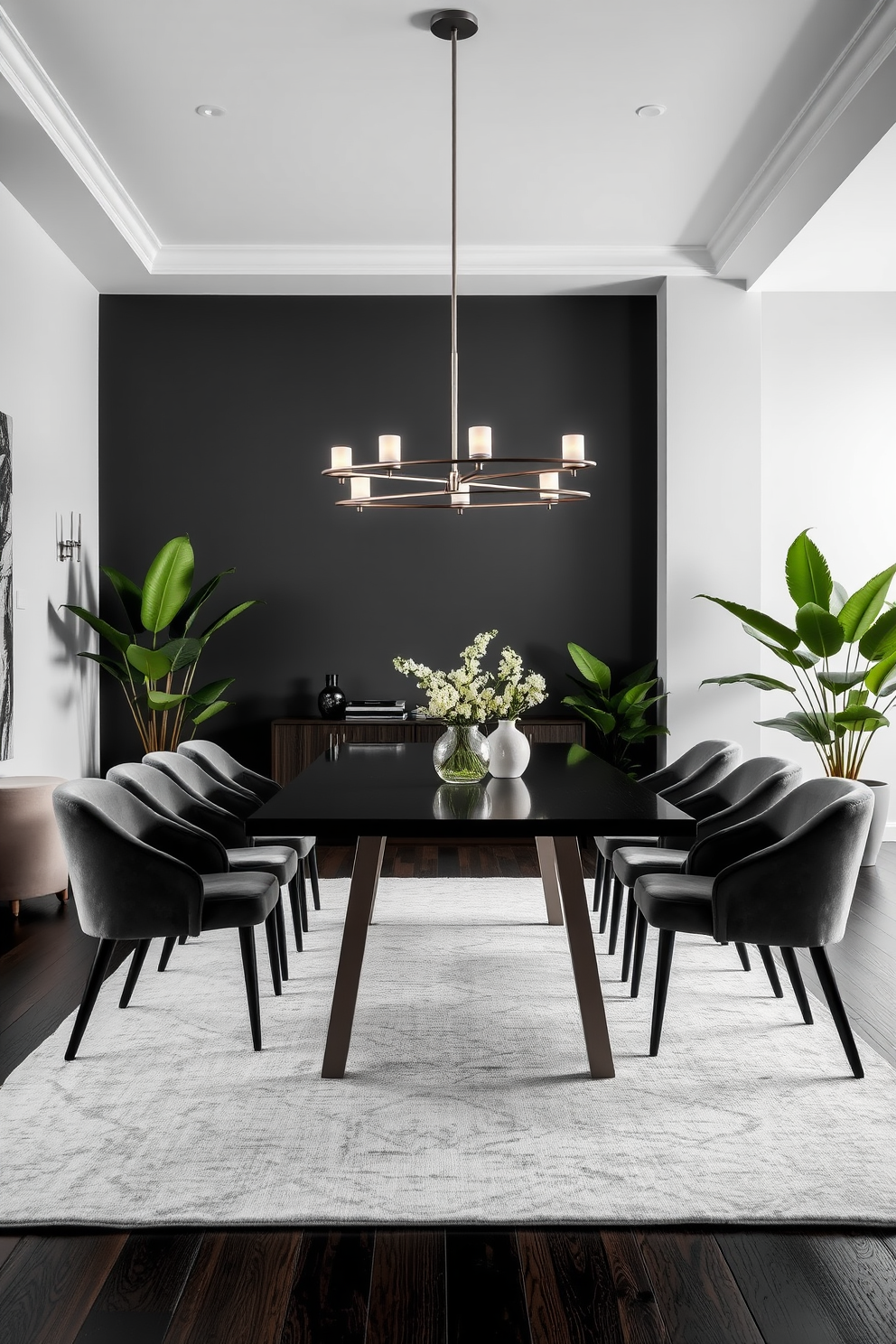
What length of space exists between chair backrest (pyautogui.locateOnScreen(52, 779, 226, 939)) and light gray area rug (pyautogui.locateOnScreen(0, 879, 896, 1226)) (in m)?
0.37

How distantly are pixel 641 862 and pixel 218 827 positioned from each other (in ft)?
4.55

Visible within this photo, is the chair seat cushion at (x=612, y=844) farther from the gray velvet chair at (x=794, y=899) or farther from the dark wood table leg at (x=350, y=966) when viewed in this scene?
the dark wood table leg at (x=350, y=966)

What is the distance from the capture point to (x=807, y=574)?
5.06 meters

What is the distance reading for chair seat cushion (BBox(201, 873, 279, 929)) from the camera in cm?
287

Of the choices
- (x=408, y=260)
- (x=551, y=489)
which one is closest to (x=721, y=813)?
(x=551, y=489)

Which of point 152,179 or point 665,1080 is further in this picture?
point 152,179

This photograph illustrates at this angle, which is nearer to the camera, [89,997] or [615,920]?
[89,997]

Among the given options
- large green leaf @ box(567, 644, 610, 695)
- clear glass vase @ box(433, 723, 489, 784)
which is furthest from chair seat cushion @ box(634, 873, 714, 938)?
large green leaf @ box(567, 644, 610, 695)

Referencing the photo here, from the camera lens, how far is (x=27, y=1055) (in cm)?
289

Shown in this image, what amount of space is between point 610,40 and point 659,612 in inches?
119

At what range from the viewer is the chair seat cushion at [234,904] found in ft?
9.40

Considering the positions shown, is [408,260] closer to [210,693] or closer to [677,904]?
[210,693]

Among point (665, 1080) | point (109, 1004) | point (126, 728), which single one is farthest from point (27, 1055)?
point (126, 728)

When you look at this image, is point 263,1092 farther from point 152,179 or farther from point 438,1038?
point 152,179
